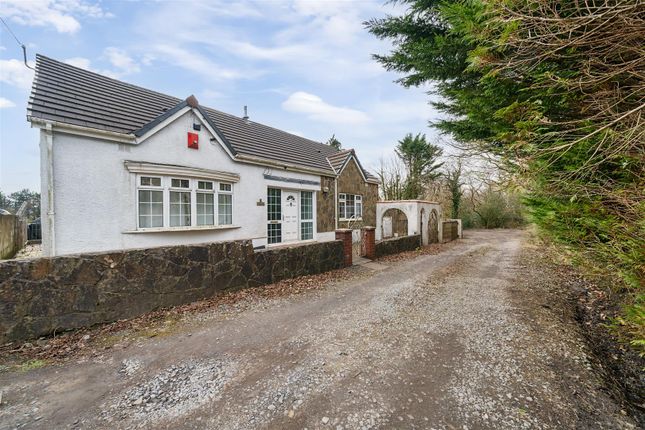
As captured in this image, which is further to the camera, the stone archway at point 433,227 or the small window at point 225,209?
the stone archway at point 433,227

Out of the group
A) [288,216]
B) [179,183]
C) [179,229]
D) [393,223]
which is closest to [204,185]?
[179,183]

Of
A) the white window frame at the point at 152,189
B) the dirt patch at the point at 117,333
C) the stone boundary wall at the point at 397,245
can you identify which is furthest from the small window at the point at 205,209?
the stone boundary wall at the point at 397,245

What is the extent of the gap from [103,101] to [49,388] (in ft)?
28.1

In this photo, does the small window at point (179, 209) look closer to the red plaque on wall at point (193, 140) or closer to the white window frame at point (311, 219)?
the red plaque on wall at point (193, 140)

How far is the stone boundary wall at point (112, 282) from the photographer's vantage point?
414cm

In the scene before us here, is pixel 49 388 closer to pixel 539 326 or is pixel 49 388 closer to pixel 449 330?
pixel 449 330

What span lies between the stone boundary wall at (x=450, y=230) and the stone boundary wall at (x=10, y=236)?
2206cm

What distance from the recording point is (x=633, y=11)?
2.63 meters

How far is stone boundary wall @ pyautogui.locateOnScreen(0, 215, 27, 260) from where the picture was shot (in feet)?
35.2

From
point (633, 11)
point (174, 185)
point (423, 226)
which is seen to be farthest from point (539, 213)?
point (423, 226)

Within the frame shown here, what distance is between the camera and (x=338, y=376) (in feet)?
10.8

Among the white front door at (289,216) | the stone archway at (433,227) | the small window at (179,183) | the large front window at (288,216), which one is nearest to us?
the small window at (179,183)

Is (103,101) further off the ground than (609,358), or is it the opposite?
(103,101)

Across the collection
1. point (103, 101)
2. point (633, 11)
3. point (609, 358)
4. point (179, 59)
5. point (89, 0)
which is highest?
point (179, 59)
